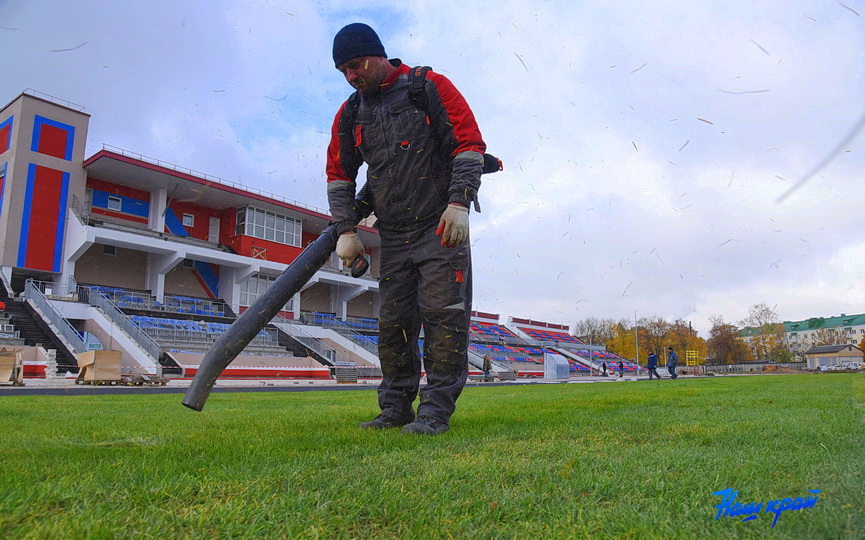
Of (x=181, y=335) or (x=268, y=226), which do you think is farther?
(x=268, y=226)

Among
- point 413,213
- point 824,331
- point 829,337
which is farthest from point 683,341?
point 413,213

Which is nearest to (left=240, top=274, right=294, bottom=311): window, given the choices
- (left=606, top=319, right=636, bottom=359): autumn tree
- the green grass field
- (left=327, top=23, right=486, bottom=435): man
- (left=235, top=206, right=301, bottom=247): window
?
(left=235, top=206, right=301, bottom=247): window

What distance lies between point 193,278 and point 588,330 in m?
70.4

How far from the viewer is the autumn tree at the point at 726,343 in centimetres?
8244

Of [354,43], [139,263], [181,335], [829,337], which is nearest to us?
[354,43]

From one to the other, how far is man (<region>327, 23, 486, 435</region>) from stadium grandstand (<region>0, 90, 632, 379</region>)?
687 inches

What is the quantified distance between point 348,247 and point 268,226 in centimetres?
3477

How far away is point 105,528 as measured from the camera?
115 centimetres

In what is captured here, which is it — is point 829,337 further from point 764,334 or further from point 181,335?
point 181,335

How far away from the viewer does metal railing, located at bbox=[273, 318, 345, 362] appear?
101 ft

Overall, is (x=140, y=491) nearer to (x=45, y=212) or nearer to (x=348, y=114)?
(x=348, y=114)

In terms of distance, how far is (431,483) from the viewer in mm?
1663

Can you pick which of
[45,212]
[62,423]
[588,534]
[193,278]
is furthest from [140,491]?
[193,278]

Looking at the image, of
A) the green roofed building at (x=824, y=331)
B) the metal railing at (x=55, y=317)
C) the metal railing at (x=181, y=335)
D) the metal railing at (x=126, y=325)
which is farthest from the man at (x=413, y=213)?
the green roofed building at (x=824, y=331)
